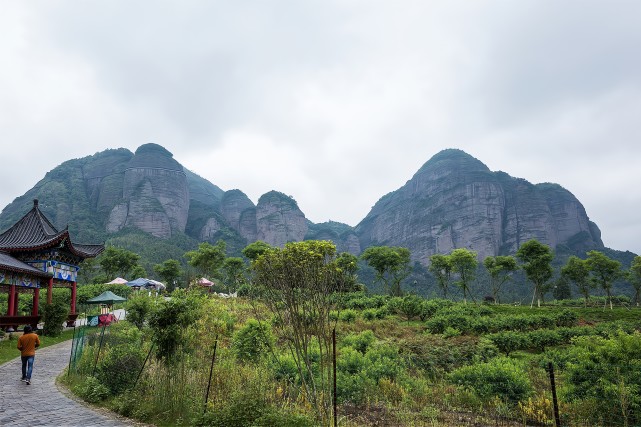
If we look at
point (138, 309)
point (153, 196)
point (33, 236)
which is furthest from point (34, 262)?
point (153, 196)

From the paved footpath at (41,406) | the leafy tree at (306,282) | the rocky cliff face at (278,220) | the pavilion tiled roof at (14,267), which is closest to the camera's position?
the leafy tree at (306,282)

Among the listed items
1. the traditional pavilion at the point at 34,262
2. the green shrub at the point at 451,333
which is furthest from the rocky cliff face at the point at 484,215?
the traditional pavilion at the point at 34,262

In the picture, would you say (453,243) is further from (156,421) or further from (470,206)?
(156,421)

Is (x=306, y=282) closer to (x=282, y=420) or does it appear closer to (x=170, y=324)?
(x=282, y=420)

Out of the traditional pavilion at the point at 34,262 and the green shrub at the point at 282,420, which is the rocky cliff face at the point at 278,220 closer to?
the traditional pavilion at the point at 34,262

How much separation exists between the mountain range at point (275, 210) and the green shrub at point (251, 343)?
299 feet

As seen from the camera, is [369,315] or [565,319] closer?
[565,319]

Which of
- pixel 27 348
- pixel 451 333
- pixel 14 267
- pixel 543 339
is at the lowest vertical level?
pixel 543 339

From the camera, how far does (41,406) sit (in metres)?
7.48

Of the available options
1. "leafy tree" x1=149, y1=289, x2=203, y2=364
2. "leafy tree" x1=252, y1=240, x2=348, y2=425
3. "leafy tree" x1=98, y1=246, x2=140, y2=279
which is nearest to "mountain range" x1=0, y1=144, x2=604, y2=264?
"leafy tree" x1=98, y1=246, x2=140, y2=279

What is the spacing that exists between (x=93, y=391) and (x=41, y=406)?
0.92m

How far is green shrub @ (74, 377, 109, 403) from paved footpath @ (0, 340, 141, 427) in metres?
0.20

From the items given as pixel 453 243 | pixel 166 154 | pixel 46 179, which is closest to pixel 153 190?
pixel 166 154

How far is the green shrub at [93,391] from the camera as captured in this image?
8.07 m
